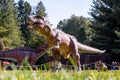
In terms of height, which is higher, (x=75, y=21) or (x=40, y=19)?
(x=75, y=21)

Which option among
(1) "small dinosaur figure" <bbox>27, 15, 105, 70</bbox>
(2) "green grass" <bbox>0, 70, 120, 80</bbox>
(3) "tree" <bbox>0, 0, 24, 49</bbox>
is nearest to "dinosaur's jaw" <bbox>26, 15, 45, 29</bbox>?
(1) "small dinosaur figure" <bbox>27, 15, 105, 70</bbox>

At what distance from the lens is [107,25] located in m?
38.2

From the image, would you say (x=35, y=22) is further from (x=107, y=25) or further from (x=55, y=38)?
(x=107, y=25)

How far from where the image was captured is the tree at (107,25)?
36562 mm

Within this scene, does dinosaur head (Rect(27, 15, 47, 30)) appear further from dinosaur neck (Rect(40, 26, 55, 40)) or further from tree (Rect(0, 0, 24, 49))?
tree (Rect(0, 0, 24, 49))

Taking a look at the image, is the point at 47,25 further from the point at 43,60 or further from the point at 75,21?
the point at 75,21

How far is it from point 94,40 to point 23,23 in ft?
121

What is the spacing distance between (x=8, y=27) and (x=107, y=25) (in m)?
20.9

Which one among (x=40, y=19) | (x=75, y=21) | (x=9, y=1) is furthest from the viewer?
(x=75, y=21)

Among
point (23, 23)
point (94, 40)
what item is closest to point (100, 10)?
point (94, 40)

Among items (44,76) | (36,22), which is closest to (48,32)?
(36,22)

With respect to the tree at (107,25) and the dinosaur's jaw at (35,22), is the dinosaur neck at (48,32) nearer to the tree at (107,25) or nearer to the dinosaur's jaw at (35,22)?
the dinosaur's jaw at (35,22)

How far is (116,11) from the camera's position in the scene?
3678cm

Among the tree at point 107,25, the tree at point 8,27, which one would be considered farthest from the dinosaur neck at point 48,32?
the tree at point 8,27
